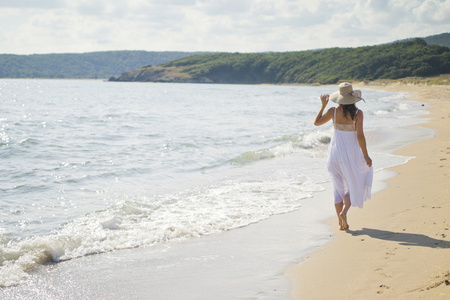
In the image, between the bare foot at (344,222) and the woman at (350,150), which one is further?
the bare foot at (344,222)

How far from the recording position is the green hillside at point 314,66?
104188mm

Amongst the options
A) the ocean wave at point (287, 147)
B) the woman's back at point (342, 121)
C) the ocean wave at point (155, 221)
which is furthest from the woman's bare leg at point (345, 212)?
the ocean wave at point (287, 147)

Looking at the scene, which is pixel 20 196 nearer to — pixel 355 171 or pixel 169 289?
pixel 169 289


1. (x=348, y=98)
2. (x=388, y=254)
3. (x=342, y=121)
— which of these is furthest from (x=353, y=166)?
(x=388, y=254)

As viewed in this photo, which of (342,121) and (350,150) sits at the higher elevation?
(342,121)

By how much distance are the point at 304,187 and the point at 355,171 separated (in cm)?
307

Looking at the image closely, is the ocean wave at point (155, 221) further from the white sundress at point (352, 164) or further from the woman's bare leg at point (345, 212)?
the white sundress at point (352, 164)

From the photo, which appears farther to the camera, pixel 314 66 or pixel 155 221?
pixel 314 66

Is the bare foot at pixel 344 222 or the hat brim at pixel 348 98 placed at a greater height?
the hat brim at pixel 348 98

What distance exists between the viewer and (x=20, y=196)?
8.17 m

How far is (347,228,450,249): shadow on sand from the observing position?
4586mm

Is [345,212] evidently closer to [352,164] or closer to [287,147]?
[352,164]

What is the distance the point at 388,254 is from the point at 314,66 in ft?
→ 451

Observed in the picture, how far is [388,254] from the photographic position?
14.7 ft
